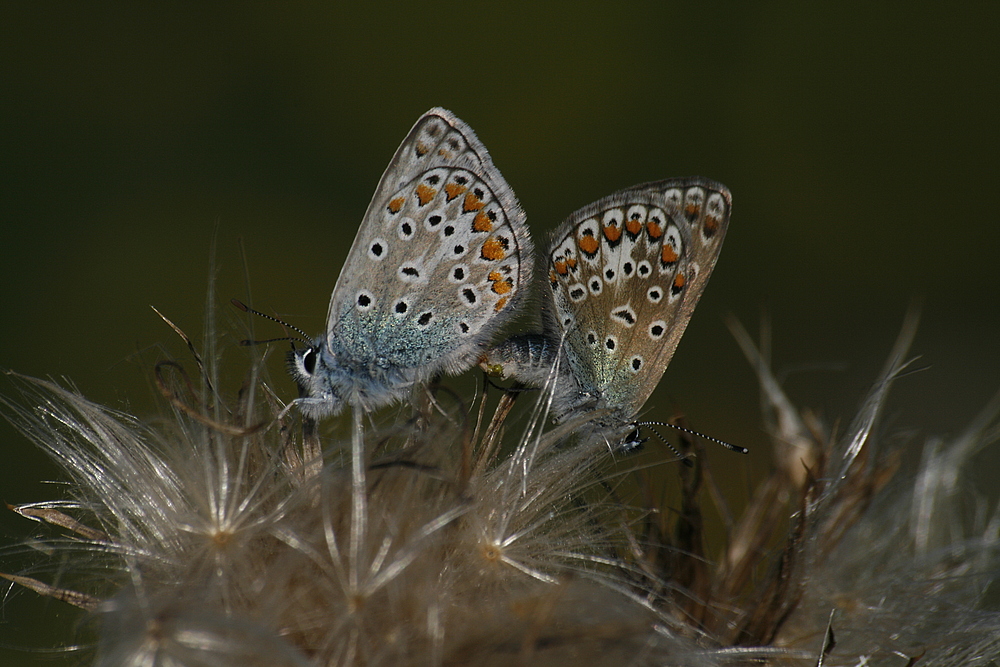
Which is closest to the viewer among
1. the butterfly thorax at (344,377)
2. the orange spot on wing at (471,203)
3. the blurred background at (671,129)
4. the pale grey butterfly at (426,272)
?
the butterfly thorax at (344,377)

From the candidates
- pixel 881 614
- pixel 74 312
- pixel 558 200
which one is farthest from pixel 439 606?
pixel 558 200

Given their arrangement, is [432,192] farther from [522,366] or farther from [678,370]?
[678,370]

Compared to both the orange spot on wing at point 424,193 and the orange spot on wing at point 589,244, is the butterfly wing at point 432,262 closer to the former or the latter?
the orange spot on wing at point 424,193

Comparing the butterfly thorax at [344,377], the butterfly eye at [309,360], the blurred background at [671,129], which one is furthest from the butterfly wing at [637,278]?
the blurred background at [671,129]

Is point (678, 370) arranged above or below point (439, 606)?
below

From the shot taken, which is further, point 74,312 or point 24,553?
point 74,312

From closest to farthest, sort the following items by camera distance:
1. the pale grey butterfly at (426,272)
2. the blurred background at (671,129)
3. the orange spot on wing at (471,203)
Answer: the pale grey butterfly at (426,272) → the orange spot on wing at (471,203) → the blurred background at (671,129)

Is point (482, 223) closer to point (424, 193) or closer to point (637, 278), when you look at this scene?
point (424, 193)
